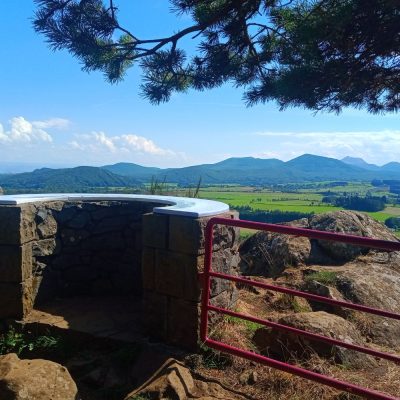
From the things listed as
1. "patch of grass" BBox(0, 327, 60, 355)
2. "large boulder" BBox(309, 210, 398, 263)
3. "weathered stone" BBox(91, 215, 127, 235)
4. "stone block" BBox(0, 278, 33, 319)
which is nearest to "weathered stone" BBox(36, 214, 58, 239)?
"weathered stone" BBox(91, 215, 127, 235)

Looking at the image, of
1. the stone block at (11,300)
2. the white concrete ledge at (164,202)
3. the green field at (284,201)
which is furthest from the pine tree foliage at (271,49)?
the green field at (284,201)

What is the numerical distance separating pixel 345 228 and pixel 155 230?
15.2ft

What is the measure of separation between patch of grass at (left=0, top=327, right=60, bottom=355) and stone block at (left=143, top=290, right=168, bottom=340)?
0.87m

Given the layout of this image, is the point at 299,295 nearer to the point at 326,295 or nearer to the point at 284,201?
the point at 326,295

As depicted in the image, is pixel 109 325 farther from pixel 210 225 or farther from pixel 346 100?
pixel 346 100

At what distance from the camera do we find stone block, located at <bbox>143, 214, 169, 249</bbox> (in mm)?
3928

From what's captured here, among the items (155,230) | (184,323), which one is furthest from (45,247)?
(184,323)

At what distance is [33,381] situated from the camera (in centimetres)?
293

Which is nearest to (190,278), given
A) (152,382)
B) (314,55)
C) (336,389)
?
(152,382)

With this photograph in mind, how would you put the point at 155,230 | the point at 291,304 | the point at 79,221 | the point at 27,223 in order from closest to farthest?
the point at 155,230
the point at 27,223
the point at 291,304
the point at 79,221

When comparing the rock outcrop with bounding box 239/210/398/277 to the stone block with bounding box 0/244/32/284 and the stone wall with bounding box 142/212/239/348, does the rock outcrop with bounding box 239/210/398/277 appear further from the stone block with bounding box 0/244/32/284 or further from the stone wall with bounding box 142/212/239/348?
the stone block with bounding box 0/244/32/284

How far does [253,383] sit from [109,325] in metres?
1.66

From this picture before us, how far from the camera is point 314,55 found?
4.01 meters

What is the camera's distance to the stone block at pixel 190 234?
3.74 m
